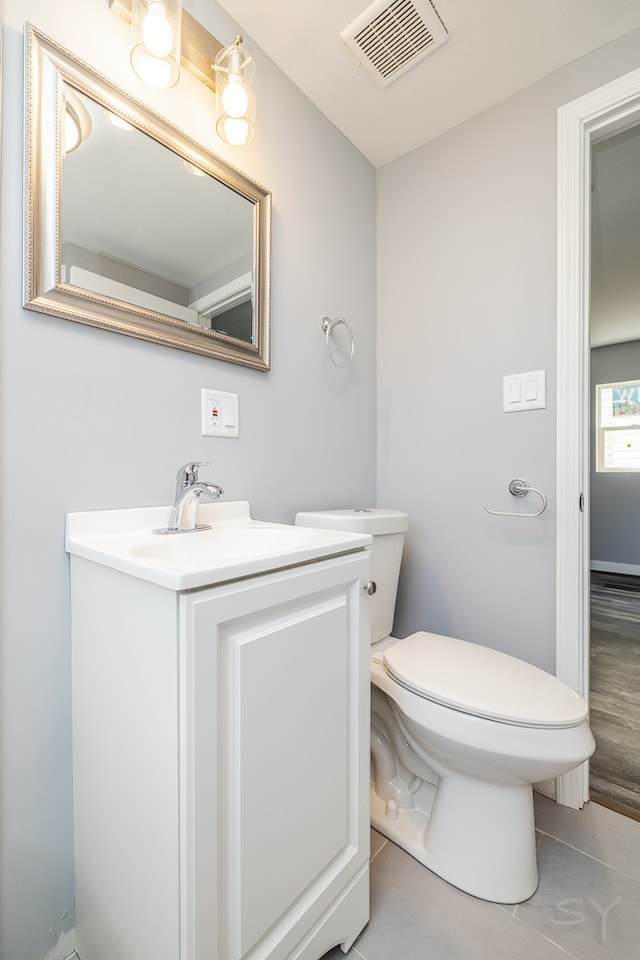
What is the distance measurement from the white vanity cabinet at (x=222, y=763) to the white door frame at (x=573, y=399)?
750 mm

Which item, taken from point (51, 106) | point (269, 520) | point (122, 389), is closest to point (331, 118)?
point (51, 106)

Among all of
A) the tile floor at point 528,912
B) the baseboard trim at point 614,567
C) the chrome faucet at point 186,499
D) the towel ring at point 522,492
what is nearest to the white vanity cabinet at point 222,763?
the tile floor at point 528,912

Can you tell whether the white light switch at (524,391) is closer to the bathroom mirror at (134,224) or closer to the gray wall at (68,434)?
the gray wall at (68,434)

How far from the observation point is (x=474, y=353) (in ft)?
4.78

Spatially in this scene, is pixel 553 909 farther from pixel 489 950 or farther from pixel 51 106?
pixel 51 106

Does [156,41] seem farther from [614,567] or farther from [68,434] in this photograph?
[614,567]

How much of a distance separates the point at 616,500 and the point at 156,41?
5.06 metres

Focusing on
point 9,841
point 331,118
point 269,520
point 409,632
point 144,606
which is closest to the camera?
point 144,606

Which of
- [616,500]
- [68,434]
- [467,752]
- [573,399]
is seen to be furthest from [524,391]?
[616,500]

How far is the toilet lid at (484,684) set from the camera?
87 cm

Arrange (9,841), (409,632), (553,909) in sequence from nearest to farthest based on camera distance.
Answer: (9,841)
(553,909)
(409,632)

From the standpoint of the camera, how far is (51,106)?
81 cm

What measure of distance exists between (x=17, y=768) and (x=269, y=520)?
30.4 inches

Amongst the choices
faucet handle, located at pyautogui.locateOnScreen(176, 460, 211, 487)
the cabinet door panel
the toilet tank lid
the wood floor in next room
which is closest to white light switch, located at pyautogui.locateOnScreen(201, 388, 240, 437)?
faucet handle, located at pyautogui.locateOnScreen(176, 460, 211, 487)
